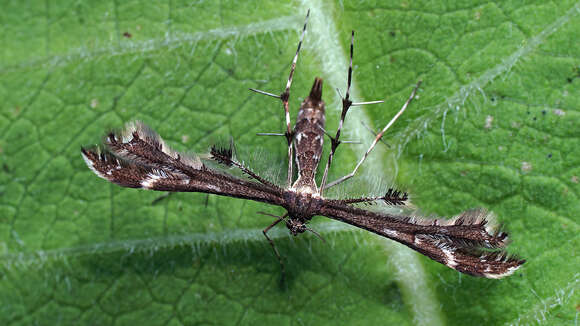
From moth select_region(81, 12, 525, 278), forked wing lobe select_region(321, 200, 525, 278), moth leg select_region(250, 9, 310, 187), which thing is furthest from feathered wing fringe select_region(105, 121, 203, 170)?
forked wing lobe select_region(321, 200, 525, 278)

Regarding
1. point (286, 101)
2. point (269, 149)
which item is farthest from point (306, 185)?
point (286, 101)

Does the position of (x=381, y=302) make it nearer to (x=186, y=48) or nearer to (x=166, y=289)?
(x=166, y=289)

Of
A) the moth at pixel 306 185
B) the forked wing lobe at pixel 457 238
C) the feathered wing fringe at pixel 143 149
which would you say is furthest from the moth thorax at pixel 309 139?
the feathered wing fringe at pixel 143 149

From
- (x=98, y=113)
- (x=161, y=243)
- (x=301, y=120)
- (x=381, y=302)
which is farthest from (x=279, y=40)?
(x=381, y=302)

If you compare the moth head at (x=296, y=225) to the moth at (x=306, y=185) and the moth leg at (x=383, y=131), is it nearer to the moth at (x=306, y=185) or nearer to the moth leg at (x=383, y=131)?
the moth at (x=306, y=185)

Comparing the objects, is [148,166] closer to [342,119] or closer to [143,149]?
[143,149]

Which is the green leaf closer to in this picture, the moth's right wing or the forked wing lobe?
the forked wing lobe
